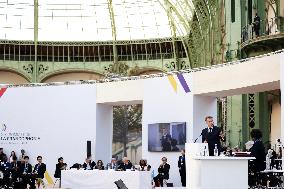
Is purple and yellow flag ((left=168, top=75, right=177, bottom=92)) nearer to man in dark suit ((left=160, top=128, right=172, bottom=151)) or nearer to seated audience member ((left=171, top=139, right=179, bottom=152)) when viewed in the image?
man in dark suit ((left=160, top=128, right=172, bottom=151))

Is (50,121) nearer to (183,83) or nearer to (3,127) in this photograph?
(3,127)

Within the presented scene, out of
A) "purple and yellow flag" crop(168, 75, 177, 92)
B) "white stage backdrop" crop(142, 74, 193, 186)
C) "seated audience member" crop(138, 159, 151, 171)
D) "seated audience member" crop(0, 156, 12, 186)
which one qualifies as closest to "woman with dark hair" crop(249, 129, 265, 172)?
"seated audience member" crop(138, 159, 151, 171)

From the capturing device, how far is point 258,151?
54.1 feet

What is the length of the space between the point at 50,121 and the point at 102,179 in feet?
23.3

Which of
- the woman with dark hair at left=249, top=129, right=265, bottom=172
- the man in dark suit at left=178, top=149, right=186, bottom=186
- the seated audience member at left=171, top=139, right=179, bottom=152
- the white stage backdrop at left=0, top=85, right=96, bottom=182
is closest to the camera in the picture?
the woman with dark hair at left=249, top=129, right=265, bottom=172

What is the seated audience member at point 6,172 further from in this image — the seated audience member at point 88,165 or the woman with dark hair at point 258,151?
the woman with dark hair at point 258,151

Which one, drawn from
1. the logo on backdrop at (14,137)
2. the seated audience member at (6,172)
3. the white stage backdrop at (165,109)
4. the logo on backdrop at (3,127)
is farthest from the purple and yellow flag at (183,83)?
the logo on backdrop at (3,127)

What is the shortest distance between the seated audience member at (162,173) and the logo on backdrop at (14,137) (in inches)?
298

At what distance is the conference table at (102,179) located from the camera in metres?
22.2

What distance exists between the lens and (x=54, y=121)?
99.0ft

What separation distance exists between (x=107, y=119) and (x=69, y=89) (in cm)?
238

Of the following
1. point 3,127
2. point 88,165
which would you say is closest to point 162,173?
point 88,165

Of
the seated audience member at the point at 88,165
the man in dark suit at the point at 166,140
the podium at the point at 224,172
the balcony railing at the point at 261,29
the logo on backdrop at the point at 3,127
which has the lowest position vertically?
the seated audience member at the point at 88,165

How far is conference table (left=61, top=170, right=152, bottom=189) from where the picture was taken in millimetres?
22234
